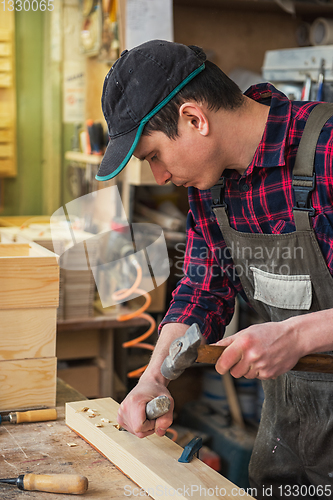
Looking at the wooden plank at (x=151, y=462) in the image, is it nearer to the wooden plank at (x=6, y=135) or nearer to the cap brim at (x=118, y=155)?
the cap brim at (x=118, y=155)

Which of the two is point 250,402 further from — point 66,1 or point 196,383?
point 66,1

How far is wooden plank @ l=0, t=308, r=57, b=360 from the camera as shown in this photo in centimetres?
145

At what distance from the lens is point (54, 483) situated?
3.49 ft

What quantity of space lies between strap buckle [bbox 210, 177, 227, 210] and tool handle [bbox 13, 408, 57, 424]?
0.68 m

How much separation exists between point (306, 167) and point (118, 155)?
427 millimetres

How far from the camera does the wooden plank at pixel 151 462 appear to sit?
1.05m

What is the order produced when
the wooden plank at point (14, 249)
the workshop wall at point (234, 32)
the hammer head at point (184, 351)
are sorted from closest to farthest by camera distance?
the hammer head at point (184, 351) < the wooden plank at point (14, 249) < the workshop wall at point (234, 32)

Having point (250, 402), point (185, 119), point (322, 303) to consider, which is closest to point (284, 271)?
point (322, 303)

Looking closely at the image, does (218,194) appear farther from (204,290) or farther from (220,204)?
(204,290)

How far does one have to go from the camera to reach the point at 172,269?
2975 mm

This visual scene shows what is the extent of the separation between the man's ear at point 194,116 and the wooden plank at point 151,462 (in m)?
0.70

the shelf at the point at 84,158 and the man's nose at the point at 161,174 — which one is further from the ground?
the shelf at the point at 84,158

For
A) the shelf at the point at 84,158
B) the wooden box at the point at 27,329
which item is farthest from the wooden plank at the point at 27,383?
the shelf at the point at 84,158

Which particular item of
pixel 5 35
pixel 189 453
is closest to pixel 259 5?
pixel 5 35
